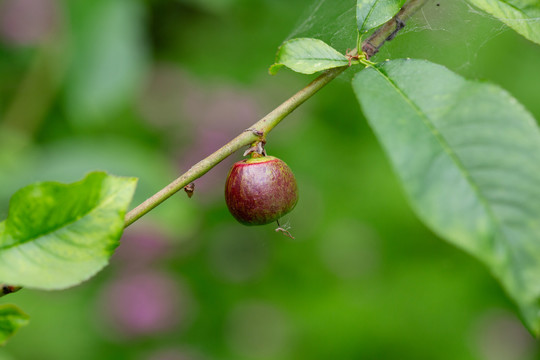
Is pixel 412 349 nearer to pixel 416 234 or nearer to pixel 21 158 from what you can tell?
pixel 416 234

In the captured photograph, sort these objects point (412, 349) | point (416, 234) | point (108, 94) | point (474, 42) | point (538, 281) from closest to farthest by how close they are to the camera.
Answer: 1. point (538, 281)
2. point (474, 42)
3. point (108, 94)
4. point (412, 349)
5. point (416, 234)

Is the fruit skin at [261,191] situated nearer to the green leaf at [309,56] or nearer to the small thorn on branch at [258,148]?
the small thorn on branch at [258,148]

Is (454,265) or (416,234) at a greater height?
(416,234)

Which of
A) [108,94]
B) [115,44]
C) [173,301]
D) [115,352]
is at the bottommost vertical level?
[115,352]

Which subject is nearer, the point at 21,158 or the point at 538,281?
the point at 538,281

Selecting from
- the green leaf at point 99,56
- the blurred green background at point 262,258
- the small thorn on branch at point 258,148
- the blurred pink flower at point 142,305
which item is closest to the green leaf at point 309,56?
the small thorn on branch at point 258,148

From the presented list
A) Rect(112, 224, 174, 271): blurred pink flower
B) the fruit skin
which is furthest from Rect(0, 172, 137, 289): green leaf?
Rect(112, 224, 174, 271): blurred pink flower

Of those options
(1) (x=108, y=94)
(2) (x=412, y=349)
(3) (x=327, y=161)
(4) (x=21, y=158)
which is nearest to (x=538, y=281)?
(1) (x=108, y=94)
